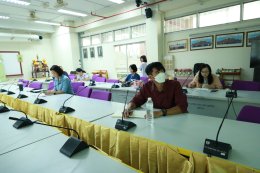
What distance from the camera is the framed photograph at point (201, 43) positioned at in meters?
4.75

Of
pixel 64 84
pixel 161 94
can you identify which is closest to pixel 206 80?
pixel 161 94

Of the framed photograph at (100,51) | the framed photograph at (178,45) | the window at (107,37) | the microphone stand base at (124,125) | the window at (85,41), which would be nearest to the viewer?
the microphone stand base at (124,125)

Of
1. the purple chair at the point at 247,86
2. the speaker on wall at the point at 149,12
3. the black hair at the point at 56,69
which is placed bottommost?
the purple chair at the point at 247,86

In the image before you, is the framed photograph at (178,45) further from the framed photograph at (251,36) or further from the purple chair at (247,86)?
the purple chair at (247,86)

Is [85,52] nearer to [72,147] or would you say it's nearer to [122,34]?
[122,34]

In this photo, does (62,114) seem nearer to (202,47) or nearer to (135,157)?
(135,157)

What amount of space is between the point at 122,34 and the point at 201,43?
317 cm

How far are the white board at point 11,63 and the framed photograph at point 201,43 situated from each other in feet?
24.5

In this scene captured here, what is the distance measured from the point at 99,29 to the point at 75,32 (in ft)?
4.61

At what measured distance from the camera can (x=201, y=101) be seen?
266 centimetres

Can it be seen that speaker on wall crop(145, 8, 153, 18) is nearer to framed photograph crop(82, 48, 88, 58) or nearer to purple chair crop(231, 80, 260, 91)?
purple chair crop(231, 80, 260, 91)

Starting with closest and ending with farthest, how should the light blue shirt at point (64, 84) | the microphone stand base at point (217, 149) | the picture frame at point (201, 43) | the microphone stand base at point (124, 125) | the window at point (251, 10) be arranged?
1. the microphone stand base at point (217, 149)
2. the microphone stand base at point (124, 125)
3. the light blue shirt at point (64, 84)
4. the window at point (251, 10)
5. the picture frame at point (201, 43)

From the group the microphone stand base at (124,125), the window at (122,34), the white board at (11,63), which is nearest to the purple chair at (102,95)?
the microphone stand base at (124,125)

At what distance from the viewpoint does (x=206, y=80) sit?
10.3ft
